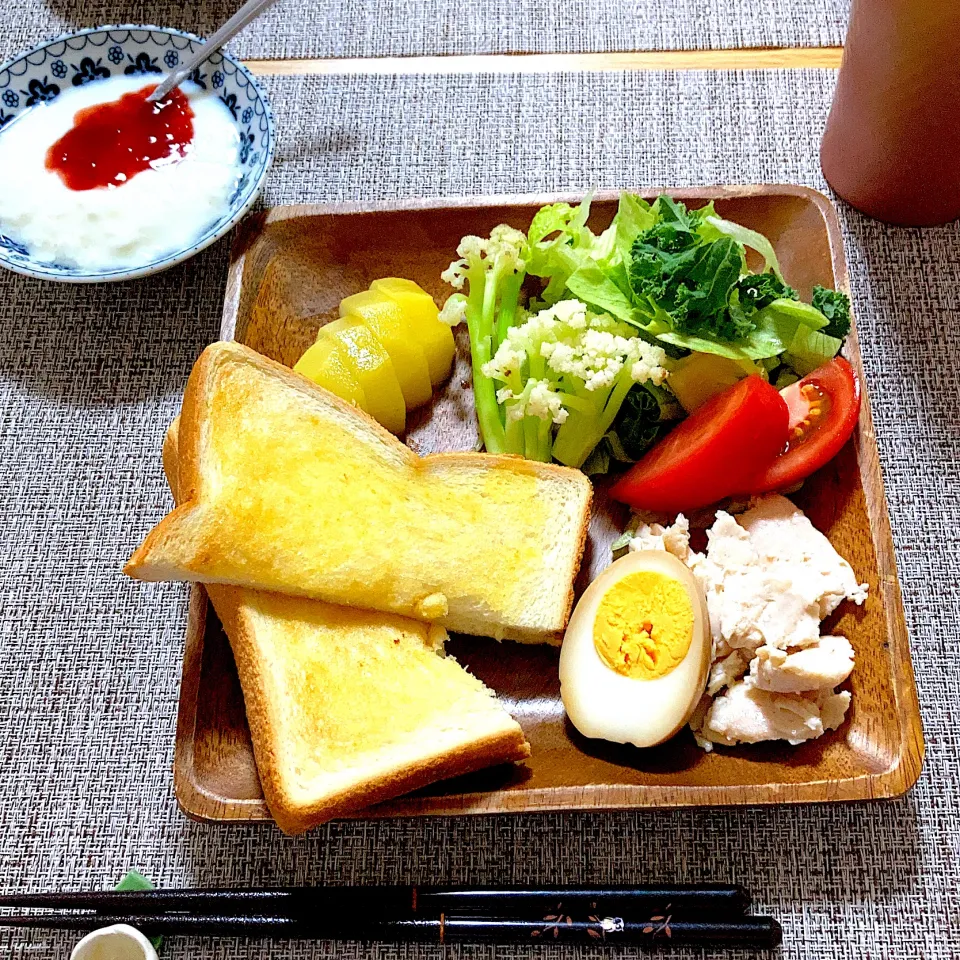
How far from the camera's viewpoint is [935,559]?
217 centimetres

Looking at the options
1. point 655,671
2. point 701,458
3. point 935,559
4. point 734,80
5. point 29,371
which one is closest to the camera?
point 655,671

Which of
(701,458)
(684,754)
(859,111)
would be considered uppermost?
(859,111)

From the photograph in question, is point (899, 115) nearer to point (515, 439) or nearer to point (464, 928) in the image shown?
point (515, 439)

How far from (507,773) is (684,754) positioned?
35 centimetres

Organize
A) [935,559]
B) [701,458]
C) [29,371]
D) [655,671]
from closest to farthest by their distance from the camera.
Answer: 1. [655,671]
2. [701,458]
3. [935,559]
4. [29,371]

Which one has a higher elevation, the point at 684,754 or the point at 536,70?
the point at 536,70

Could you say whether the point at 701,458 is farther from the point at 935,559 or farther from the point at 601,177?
the point at 601,177

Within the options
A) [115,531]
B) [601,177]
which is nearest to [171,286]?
[115,531]

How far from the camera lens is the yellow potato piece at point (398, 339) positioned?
2.19m

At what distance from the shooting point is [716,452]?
197 centimetres

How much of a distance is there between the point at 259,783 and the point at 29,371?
131 cm

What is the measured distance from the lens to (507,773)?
1.87m

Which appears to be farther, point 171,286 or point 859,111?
point 171,286

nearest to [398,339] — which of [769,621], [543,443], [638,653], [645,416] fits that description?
[543,443]
